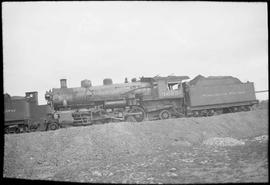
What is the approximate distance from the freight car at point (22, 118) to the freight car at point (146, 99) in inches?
23.6

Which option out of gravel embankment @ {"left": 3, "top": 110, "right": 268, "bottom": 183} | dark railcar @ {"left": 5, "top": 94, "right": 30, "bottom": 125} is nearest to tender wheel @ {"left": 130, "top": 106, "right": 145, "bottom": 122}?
gravel embankment @ {"left": 3, "top": 110, "right": 268, "bottom": 183}

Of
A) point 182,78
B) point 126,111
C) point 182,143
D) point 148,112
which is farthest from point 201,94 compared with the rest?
point 182,143

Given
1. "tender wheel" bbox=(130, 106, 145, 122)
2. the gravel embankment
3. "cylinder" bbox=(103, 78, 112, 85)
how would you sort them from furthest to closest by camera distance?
"cylinder" bbox=(103, 78, 112, 85)
"tender wheel" bbox=(130, 106, 145, 122)
the gravel embankment

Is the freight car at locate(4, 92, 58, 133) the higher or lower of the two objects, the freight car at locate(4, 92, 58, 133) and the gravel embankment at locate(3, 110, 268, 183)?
the higher

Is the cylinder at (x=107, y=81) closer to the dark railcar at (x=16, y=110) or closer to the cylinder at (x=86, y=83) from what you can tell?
the cylinder at (x=86, y=83)

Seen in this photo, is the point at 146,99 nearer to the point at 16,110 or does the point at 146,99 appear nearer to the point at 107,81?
the point at 107,81

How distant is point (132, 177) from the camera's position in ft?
19.8

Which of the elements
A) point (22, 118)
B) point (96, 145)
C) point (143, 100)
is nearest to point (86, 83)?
point (143, 100)

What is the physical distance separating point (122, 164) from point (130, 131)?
3.81 metres

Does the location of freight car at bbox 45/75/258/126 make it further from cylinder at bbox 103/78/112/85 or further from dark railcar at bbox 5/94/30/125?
dark railcar at bbox 5/94/30/125

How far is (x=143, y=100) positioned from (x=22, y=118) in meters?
7.18

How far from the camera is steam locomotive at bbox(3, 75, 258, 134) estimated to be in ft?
47.0

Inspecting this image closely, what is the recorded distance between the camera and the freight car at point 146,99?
570 inches

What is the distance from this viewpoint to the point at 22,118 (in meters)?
14.2
